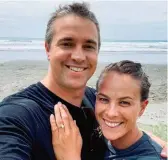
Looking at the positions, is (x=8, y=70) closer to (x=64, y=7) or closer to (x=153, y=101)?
(x=153, y=101)

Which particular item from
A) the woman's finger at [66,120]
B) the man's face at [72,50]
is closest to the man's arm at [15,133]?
the woman's finger at [66,120]

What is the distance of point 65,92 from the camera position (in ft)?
9.20

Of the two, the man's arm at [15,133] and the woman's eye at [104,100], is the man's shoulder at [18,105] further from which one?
the woman's eye at [104,100]

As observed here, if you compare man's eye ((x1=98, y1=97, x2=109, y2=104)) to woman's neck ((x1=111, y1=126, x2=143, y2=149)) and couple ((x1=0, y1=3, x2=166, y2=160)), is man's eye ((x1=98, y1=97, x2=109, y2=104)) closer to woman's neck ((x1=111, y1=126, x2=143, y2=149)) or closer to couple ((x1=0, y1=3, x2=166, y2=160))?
couple ((x1=0, y1=3, x2=166, y2=160))

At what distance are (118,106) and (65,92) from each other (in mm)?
393

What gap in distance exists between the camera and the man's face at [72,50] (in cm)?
277

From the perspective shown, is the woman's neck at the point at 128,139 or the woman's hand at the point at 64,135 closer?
the woman's hand at the point at 64,135

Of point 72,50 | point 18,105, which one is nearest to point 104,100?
point 72,50

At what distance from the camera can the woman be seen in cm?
276

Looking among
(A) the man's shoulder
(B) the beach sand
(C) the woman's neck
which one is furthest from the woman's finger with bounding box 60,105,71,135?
(B) the beach sand

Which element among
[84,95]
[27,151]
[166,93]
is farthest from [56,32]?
[166,93]

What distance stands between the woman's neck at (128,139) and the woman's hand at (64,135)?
45 cm

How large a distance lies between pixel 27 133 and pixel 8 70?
1364cm

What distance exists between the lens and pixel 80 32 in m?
2.75
